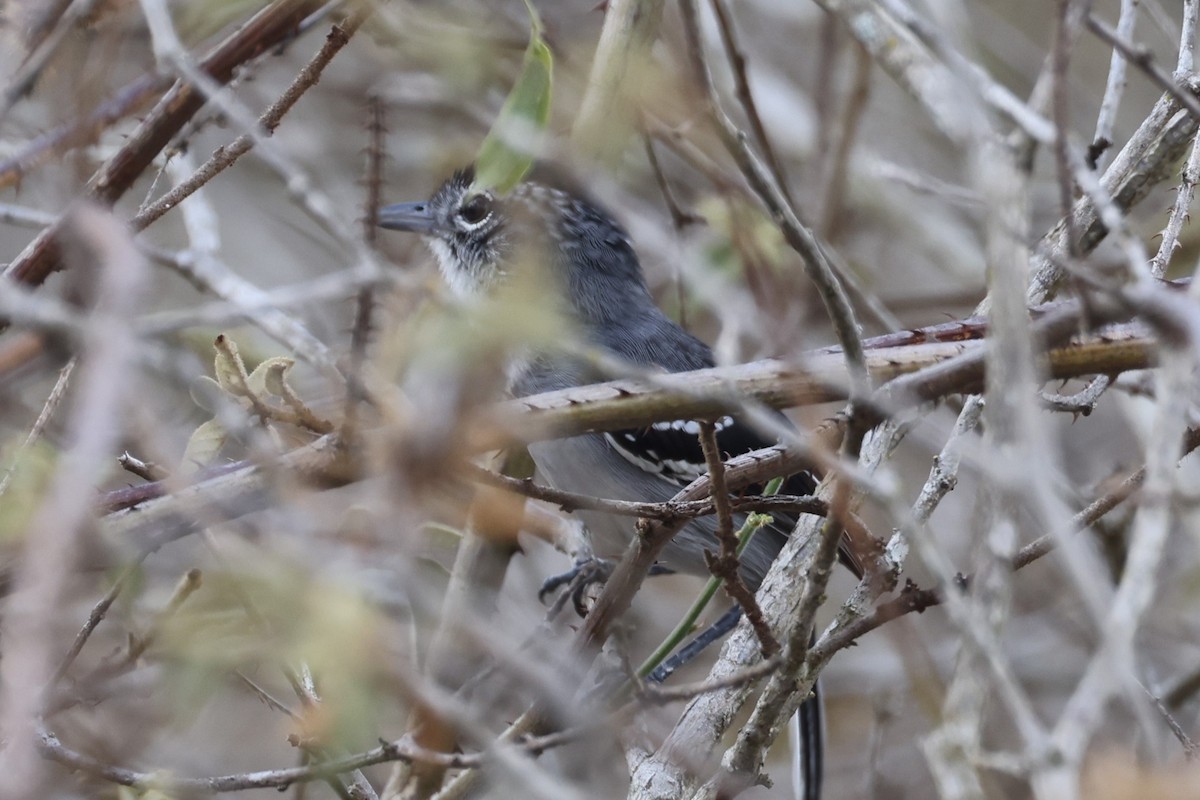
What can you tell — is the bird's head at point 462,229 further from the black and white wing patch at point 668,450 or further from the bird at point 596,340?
the black and white wing patch at point 668,450

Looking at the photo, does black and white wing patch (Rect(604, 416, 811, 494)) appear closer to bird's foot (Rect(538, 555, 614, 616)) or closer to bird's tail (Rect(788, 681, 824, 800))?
bird's foot (Rect(538, 555, 614, 616))

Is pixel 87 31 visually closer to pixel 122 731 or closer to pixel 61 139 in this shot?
pixel 61 139

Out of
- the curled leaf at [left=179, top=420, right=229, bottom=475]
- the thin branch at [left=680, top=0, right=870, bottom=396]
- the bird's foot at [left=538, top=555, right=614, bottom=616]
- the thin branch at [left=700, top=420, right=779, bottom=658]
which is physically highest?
the bird's foot at [left=538, top=555, right=614, bottom=616]

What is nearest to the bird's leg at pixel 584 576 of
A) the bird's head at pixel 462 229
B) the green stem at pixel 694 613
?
the bird's head at pixel 462 229

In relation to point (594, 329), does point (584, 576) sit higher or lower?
lower

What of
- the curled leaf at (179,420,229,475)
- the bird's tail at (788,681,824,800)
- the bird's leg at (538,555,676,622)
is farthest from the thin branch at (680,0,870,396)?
→ the bird's leg at (538,555,676,622)

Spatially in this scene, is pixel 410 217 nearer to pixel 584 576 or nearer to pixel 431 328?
pixel 584 576

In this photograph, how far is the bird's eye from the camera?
5043mm

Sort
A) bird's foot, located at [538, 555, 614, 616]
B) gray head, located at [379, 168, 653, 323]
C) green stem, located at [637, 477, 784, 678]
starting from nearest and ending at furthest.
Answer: green stem, located at [637, 477, 784, 678] → bird's foot, located at [538, 555, 614, 616] → gray head, located at [379, 168, 653, 323]

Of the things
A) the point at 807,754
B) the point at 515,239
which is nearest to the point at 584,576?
the point at 807,754

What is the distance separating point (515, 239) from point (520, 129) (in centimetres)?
216

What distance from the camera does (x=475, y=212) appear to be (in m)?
5.09

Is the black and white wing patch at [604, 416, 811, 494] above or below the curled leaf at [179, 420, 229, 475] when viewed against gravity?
above

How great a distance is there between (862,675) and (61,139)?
4540mm
